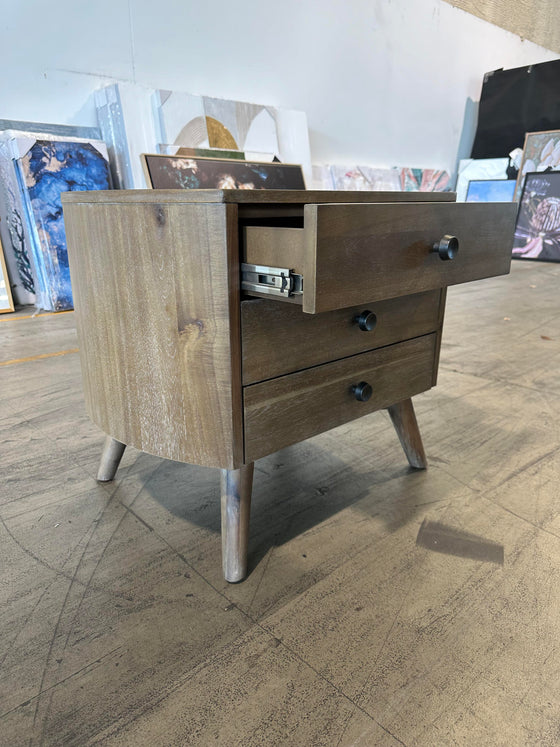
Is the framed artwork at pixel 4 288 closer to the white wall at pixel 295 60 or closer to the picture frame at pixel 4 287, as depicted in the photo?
the picture frame at pixel 4 287

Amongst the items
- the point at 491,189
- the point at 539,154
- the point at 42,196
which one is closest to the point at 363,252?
the point at 42,196

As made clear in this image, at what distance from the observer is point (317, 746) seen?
1.64ft

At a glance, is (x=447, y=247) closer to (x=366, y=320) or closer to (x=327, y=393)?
(x=366, y=320)

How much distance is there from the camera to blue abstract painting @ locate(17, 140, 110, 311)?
2273 millimetres

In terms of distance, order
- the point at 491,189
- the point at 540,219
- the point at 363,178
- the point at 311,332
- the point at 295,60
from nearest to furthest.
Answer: the point at 311,332, the point at 295,60, the point at 363,178, the point at 540,219, the point at 491,189

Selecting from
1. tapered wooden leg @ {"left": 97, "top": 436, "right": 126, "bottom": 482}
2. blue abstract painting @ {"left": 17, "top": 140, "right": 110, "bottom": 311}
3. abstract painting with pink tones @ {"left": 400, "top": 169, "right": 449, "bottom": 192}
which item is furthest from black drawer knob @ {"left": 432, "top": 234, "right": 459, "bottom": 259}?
abstract painting with pink tones @ {"left": 400, "top": 169, "right": 449, "bottom": 192}

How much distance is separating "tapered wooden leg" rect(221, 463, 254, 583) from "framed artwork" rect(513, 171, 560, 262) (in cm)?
439

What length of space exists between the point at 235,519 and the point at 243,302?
315mm

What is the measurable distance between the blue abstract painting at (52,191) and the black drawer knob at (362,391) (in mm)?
1991

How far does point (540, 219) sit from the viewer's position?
4.45 meters

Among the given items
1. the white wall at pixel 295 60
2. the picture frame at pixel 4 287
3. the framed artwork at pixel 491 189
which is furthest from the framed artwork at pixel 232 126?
the framed artwork at pixel 491 189

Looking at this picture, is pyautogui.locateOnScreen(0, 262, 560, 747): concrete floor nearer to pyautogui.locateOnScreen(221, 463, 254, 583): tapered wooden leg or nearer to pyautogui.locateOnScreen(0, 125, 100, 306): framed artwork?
pyautogui.locateOnScreen(221, 463, 254, 583): tapered wooden leg

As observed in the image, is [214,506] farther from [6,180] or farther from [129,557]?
[6,180]

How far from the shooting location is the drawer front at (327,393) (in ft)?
2.21
